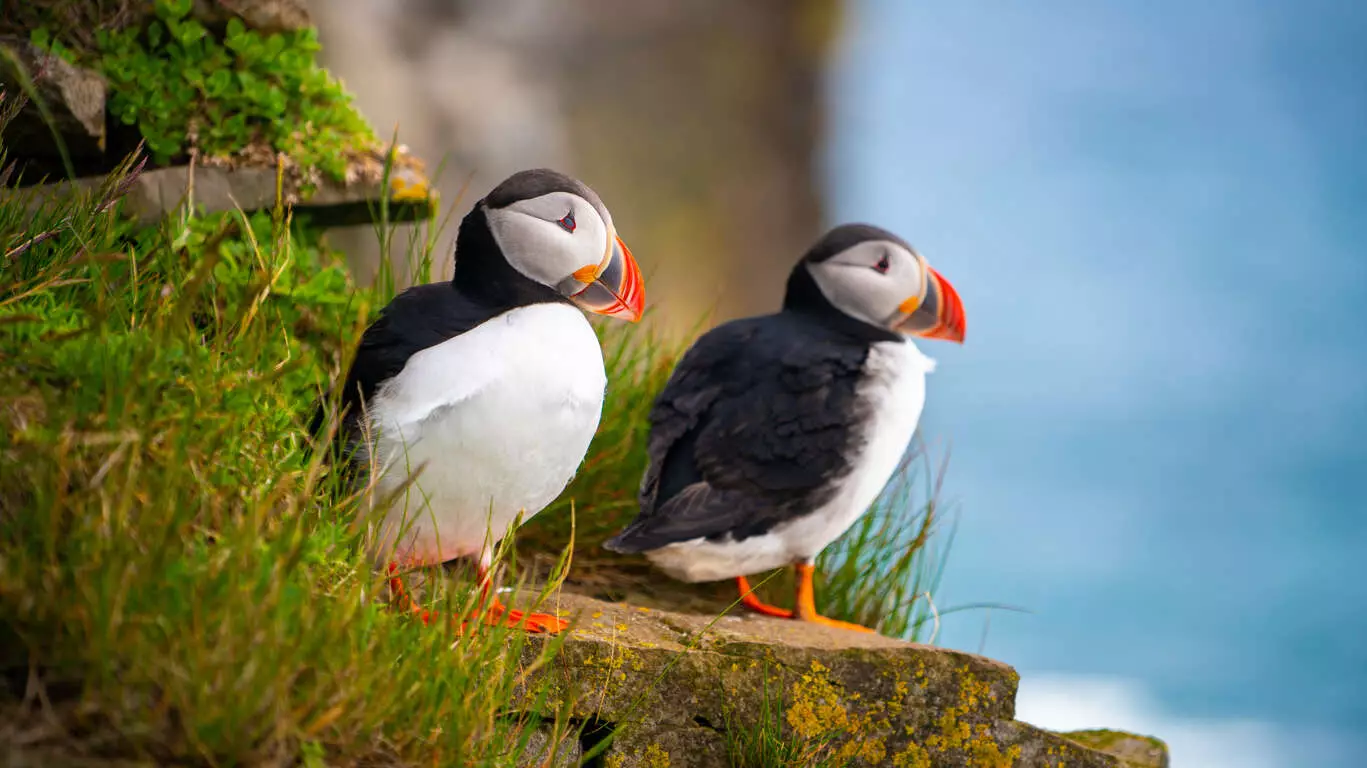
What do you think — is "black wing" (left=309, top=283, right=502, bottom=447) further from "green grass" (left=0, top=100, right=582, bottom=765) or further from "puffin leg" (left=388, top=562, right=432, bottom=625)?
"puffin leg" (left=388, top=562, right=432, bottom=625)

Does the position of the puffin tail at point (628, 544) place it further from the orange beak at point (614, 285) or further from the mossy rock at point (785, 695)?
the orange beak at point (614, 285)

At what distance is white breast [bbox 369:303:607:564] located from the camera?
9.39 feet

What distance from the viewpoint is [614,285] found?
9.93 feet

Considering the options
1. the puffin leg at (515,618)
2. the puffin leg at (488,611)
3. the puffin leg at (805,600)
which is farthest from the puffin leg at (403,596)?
the puffin leg at (805,600)

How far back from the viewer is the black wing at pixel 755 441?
3.61 metres

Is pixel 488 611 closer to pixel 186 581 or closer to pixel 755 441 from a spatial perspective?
pixel 186 581

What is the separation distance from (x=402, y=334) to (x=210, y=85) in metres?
1.97

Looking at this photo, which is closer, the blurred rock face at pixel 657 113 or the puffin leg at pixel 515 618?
the puffin leg at pixel 515 618

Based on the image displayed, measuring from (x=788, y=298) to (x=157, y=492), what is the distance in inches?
92.4

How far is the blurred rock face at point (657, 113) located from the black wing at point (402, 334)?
431 cm

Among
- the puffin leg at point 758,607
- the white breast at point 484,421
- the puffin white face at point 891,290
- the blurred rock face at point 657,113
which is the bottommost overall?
the puffin leg at point 758,607

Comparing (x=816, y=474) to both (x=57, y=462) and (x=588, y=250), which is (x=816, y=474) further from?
(x=57, y=462)

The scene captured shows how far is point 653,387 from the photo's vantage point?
4809mm

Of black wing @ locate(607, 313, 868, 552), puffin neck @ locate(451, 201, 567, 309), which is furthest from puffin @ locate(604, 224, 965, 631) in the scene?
puffin neck @ locate(451, 201, 567, 309)
